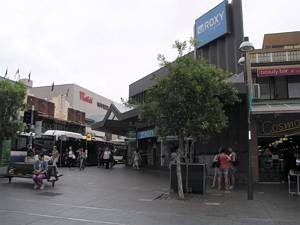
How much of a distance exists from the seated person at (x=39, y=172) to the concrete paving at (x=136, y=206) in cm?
31

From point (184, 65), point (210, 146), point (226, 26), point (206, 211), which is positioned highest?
point (226, 26)

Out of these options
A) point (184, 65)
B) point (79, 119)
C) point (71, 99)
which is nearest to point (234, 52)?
point (184, 65)

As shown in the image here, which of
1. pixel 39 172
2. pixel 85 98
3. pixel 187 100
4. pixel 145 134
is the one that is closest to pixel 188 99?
pixel 187 100

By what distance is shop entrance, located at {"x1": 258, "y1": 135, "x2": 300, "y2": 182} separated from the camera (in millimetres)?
22453

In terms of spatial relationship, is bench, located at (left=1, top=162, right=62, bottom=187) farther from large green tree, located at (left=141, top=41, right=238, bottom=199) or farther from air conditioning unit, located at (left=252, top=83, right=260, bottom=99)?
air conditioning unit, located at (left=252, top=83, right=260, bottom=99)

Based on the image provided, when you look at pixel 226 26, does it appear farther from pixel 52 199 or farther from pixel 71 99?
pixel 71 99

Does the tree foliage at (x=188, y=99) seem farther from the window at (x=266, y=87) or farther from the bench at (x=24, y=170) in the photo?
the window at (x=266, y=87)

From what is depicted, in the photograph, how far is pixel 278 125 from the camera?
74.7 feet

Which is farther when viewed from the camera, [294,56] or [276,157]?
[294,56]

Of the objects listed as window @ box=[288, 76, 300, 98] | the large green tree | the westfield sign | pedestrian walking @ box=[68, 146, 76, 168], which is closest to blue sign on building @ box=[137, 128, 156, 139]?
pedestrian walking @ box=[68, 146, 76, 168]

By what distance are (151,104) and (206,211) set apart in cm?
520

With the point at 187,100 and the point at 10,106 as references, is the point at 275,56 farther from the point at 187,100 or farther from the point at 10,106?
the point at 10,106

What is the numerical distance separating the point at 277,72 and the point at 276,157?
15.4 feet

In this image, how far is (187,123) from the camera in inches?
601
